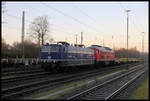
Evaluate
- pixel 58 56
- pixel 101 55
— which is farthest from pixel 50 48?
pixel 101 55

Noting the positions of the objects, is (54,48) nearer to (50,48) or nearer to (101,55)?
(50,48)

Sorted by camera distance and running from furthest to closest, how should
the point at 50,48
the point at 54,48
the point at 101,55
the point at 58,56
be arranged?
the point at 101,55 → the point at 50,48 → the point at 54,48 → the point at 58,56

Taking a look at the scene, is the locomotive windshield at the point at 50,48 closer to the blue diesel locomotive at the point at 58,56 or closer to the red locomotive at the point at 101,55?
the blue diesel locomotive at the point at 58,56

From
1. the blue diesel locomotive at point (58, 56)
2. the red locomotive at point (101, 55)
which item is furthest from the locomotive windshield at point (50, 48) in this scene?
the red locomotive at point (101, 55)

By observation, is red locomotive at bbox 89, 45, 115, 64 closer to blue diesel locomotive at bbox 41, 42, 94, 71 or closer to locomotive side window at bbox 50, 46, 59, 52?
blue diesel locomotive at bbox 41, 42, 94, 71

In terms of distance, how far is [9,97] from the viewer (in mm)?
11562

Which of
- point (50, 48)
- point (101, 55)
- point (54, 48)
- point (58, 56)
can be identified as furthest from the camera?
point (101, 55)

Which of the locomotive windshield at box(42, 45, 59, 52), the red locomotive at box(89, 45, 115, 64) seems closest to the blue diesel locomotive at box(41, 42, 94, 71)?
the locomotive windshield at box(42, 45, 59, 52)

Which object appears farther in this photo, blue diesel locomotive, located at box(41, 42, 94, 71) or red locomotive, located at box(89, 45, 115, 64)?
red locomotive, located at box(89, 45, 115, 64)

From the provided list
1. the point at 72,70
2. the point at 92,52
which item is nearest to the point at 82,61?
the point at 72,70

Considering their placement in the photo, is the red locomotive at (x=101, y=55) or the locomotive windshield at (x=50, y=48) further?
the red locomotive at (x=101, y=55)

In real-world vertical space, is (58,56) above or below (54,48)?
below

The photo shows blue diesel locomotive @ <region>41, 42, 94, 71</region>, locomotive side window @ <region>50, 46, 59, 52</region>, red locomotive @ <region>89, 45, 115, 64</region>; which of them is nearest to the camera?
blue diesel locomotive @ <region>41, 42, 94, 71</region>

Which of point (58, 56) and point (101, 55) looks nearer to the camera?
point (58, 56)
